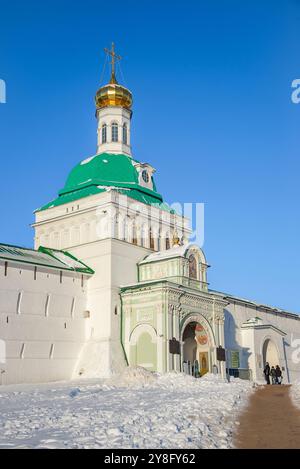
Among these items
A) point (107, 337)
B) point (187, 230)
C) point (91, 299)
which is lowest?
point (107, 337)

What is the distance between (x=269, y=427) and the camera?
31.5 ft

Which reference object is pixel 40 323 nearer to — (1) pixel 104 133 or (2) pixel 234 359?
(2) pixel 234 359

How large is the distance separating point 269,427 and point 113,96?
26.3m

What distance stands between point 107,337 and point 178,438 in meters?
17.4

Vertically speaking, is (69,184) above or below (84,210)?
above

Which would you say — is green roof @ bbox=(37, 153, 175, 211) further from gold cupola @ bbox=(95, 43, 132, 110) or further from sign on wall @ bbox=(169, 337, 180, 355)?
sign on wall @ bbox=(169, 337, 180, 355)

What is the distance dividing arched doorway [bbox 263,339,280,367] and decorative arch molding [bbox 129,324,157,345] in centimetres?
1160

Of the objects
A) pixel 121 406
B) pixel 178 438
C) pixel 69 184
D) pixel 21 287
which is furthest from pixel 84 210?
pixel 178 438

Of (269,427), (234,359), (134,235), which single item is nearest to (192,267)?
(134,235)

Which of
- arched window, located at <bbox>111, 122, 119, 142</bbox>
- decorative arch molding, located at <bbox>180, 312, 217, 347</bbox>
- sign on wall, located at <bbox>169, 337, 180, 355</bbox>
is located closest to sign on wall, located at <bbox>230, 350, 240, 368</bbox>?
decorative arch molding, located at <bbox>180, 312, 217, 347</bbox>

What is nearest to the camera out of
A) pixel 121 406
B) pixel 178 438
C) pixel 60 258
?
pixel 178 438

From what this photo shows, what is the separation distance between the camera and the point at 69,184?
3047 centimetres

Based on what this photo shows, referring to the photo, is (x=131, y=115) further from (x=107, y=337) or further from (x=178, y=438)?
Answer: (x=178, y=438)

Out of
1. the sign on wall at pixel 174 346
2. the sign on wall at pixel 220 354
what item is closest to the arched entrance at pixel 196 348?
the sign on wall at pixel 220 354
